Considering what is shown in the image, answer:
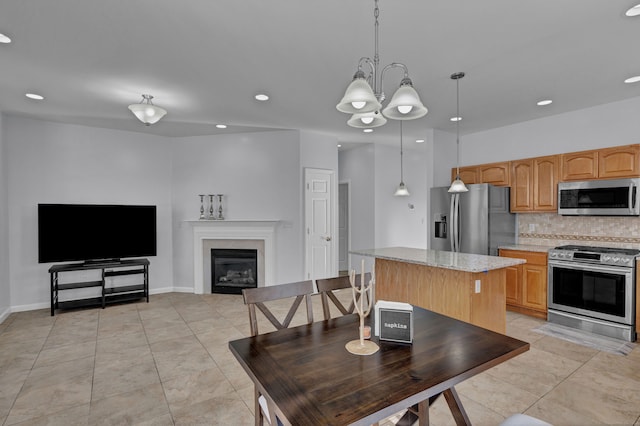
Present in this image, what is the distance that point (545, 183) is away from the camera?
441cm

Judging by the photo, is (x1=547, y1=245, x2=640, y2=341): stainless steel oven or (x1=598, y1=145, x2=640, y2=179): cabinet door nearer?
(x1=547, y1=245, x2=640, y2=341): stainless steel oven

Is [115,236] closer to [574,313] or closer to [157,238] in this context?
[157,238]

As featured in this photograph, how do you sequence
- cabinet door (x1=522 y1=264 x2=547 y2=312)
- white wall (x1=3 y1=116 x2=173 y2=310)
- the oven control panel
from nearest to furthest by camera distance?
the oven control panel
cabinet door (x1=522 y1=264 x2=547 y2=312)
white wall (x1=3 y1=116 x2=173 y2=310)

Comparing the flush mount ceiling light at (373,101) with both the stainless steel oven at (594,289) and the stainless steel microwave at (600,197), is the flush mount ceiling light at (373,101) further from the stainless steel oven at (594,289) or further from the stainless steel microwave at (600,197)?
the stainless steel microwave at (600,197)

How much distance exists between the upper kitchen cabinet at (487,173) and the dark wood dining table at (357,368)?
3.71 m

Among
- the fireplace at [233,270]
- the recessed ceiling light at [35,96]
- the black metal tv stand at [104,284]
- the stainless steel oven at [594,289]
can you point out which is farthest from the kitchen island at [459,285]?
the recessed ceiling light at [35,96]

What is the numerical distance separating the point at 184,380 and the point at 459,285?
2539 mm

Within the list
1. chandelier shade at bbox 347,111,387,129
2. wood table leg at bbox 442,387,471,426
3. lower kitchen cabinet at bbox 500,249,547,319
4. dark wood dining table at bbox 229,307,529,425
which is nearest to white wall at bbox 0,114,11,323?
dark wood dining table at bbox 229,307,529,425

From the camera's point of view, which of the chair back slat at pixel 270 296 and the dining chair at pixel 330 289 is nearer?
the chair back slat at pixel 270 296

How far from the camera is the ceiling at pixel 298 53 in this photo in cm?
217

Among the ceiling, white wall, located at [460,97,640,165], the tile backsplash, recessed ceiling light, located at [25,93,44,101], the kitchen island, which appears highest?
the ceiling

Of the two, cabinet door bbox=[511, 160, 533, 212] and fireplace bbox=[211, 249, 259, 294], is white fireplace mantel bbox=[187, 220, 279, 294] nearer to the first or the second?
fireplace bbox=[211, 249, 259, 294]

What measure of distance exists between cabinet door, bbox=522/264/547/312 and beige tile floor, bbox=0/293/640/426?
1.20 ft

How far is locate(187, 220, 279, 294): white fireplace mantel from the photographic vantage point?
17.8 ft
